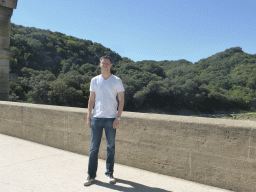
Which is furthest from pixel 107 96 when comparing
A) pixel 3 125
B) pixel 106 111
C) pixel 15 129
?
pixel 3 125

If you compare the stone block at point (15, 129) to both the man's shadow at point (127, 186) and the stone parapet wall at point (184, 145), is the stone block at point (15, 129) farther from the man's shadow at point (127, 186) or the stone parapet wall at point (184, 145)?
the man's shadow at point (127, 186)

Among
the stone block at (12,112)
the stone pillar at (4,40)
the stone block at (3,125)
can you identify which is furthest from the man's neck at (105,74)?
the stone pillar at (4,40)

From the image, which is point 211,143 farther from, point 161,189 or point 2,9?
point 2,9

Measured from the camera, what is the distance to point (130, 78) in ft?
198

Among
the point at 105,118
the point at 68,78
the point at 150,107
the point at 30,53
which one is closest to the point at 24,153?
the point at 105,118

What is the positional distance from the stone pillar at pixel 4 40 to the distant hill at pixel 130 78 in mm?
35911

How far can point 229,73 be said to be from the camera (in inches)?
3177

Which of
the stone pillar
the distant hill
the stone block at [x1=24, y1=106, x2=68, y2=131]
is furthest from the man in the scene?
the distant hill

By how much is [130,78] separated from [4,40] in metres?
53.2

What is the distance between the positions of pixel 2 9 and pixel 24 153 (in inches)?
225

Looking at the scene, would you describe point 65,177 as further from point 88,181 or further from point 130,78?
point 130,78

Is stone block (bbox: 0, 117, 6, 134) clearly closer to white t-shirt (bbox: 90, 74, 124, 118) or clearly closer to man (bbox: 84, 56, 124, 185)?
man (bbox: 84, 56, 124, 185)

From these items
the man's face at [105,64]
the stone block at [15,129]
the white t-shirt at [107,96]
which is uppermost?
the man's face at [105,64]

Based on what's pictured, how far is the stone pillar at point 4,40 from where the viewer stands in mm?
7395
